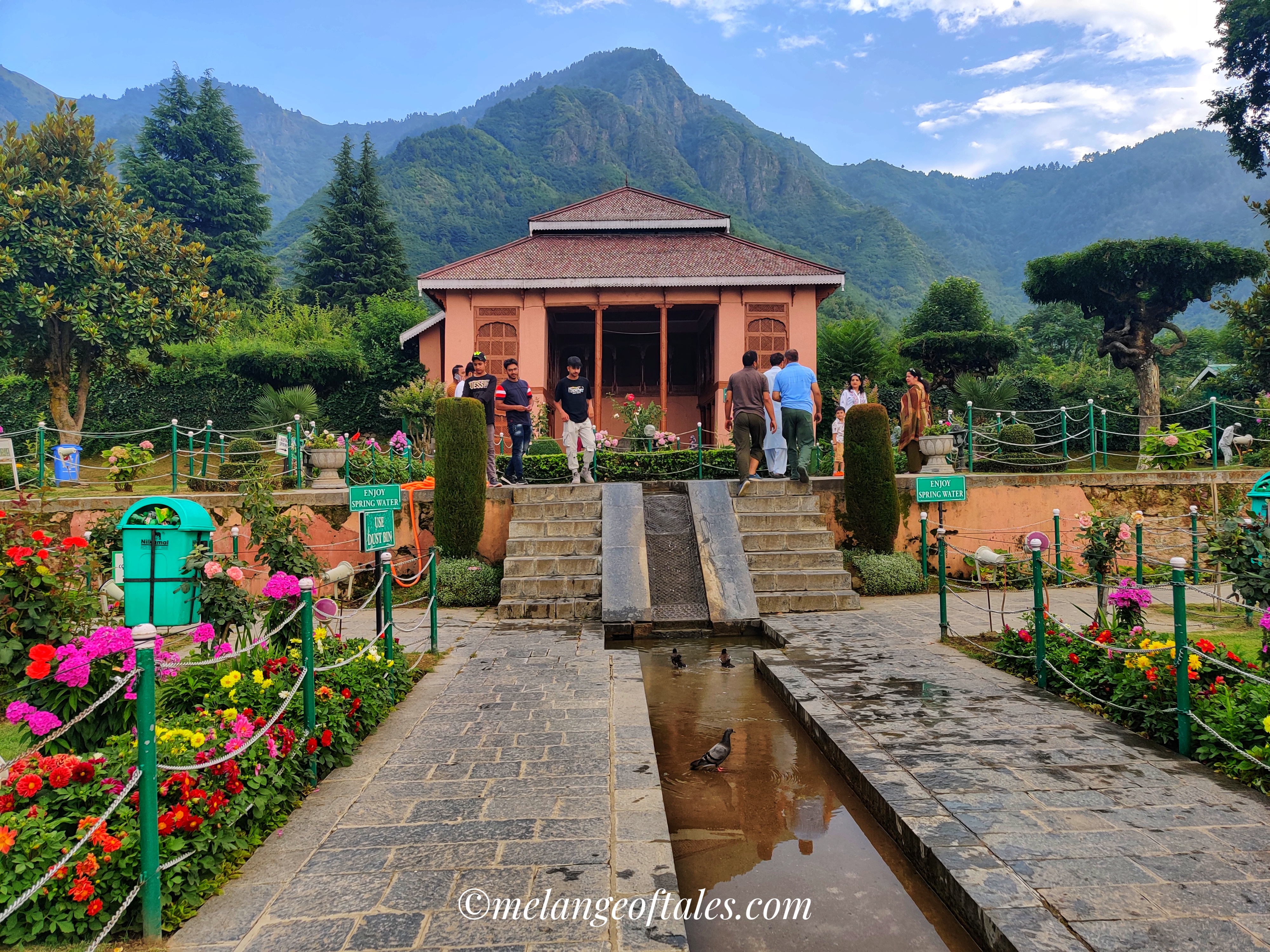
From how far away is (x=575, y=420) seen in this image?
38.4 feet

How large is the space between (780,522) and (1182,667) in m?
6.43

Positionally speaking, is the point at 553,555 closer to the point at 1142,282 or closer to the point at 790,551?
the point at 790,551

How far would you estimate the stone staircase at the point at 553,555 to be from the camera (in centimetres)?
896

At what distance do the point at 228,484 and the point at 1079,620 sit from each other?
12.3m

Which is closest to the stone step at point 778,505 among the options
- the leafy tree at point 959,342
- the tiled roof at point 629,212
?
the tiled roof at point 629,212

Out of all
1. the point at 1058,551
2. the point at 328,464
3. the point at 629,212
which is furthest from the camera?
the point at 629,212

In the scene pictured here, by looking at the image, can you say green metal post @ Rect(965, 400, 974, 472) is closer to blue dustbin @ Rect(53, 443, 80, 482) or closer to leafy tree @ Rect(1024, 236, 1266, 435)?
blue dustbin @ Rect(53, 443, 80, 482)

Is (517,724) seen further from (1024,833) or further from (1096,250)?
(1096,250)

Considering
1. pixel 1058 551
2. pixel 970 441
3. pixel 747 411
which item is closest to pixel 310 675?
pixel 747 411

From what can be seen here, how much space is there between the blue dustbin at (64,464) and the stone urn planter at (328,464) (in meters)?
4.26

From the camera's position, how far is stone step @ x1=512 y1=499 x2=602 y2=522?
10.8m

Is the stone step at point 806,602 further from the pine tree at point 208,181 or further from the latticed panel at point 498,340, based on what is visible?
the pine tree at point 208,181

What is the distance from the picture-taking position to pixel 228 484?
479 inches

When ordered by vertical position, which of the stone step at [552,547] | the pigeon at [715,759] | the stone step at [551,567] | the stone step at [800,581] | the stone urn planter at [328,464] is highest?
the stone urn planter at [328,464]
